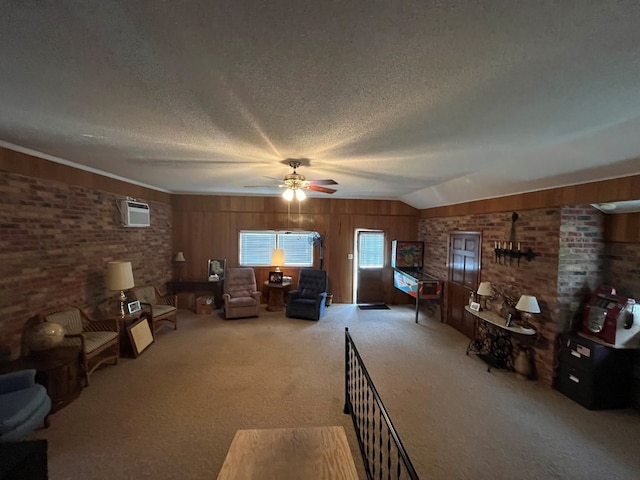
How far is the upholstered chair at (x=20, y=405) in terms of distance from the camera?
2.06 m

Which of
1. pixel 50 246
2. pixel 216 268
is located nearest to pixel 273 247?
pixel 216 268

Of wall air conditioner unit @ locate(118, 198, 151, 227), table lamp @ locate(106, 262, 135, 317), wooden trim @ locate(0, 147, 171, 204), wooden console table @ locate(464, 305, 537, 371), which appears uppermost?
wooden trim @ locate(0, 147, 171, 204)

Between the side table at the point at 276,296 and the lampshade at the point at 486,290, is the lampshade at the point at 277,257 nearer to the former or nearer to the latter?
the side table at the point at 276,296

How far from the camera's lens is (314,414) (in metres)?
2.79

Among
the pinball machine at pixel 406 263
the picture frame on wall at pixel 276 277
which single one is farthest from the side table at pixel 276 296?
the pinball machine at pixel 406 263

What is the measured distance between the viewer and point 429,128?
215 centimetres

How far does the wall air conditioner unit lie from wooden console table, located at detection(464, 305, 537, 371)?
5.65m

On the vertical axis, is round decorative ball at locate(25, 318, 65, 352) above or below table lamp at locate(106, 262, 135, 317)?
below

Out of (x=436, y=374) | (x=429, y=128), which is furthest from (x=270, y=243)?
(x=429, y=128)

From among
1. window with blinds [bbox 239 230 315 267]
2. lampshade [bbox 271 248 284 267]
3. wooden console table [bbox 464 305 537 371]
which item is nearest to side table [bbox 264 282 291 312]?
lampshade [bbox 271 248 284 267]

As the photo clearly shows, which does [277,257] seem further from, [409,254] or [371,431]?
[371,431]

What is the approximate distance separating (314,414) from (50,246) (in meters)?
3.57

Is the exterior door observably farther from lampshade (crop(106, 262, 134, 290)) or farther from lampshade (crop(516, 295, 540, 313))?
lampshade (crop(106, 262, 134, 290))

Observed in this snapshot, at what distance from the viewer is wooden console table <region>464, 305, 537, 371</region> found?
3.65 metres
